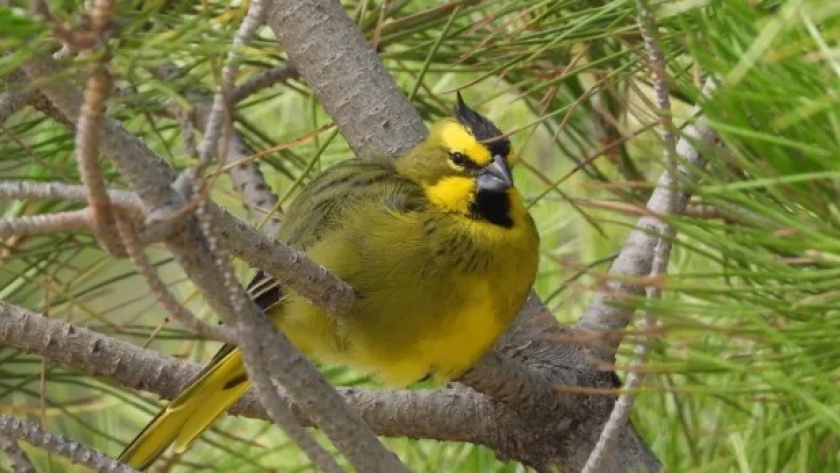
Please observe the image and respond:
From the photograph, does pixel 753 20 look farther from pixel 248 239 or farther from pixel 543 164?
pixel 543 164

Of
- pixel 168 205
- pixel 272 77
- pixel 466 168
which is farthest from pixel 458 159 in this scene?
pixel 168 205

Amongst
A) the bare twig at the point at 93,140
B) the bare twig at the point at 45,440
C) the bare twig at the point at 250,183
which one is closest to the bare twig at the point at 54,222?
the bare twig at the point at 93,140

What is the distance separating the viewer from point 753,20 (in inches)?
45.8

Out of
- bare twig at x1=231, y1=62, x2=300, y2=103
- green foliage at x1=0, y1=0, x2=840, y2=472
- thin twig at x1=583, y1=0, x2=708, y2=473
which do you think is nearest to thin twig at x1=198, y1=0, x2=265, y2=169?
green foliage at x1=0, y1=0, x2=840, y2=472

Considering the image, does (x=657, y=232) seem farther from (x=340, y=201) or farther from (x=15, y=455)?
(x=340, y=201)

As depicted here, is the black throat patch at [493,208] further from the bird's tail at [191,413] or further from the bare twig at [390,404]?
the bird's tail at [191,413]

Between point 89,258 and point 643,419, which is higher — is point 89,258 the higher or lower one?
the higher one

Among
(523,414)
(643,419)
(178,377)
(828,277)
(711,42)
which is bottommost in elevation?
(643,419)

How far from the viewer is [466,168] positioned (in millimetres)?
2250

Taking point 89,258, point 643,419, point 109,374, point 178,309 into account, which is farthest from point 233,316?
point 89,258

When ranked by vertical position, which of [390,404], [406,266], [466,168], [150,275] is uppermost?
[150,275]

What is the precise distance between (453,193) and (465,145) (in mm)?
89

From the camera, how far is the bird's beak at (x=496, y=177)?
2.20m

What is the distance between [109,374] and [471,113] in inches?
28.9
